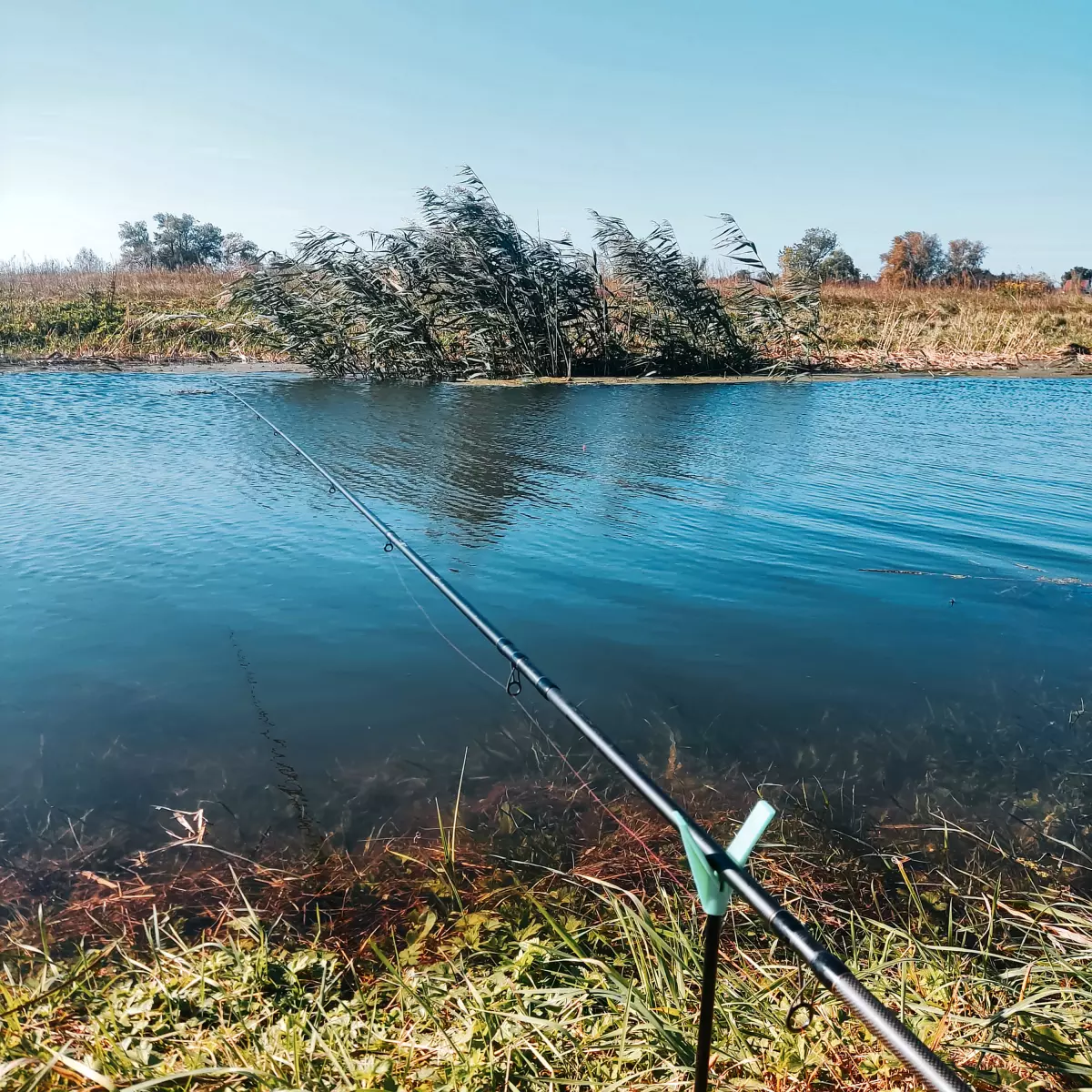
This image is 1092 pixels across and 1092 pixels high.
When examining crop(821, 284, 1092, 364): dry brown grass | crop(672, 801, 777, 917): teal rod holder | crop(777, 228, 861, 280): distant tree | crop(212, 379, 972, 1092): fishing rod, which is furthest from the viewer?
crop(777, 228, 861, 280): distant tree

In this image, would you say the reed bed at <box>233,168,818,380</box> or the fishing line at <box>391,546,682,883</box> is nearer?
the fishing line at <box>391,546,682,883</box>

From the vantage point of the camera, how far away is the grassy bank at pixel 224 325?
22781 mm

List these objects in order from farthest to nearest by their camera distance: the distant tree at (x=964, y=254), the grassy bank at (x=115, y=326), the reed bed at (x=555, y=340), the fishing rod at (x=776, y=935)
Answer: the distant tree at (x=964, y=254)
the grassy bank at (x=115, y=326)
the reed bed at (x=555, y=340)
the fishing rod at (x=776, y=935)

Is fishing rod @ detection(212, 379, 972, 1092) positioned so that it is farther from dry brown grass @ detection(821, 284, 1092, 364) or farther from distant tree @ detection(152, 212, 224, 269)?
distant tree @ detection(152, 212, 224, 269)

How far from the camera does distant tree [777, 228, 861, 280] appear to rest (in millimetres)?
62188

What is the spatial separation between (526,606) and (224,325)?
1950 cm

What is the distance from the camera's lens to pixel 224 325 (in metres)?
22.3

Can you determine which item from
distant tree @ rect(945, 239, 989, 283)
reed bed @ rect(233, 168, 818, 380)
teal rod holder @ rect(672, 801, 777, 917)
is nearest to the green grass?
teal rod holder @ rect(672, 801, 777, 917)

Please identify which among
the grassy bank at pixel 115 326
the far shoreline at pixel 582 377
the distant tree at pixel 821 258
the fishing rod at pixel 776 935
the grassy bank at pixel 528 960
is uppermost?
the distant tree at pixel 821 258

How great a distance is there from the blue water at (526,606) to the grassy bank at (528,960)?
510mm

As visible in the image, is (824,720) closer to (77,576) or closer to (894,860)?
(894,860)

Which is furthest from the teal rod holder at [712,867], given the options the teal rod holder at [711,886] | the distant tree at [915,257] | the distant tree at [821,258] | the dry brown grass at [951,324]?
the distant tree at [915,257]

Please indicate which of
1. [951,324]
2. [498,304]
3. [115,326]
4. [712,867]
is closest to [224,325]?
[115,326]

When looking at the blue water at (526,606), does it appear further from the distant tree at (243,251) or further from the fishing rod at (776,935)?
the distant tree at (243,251)
